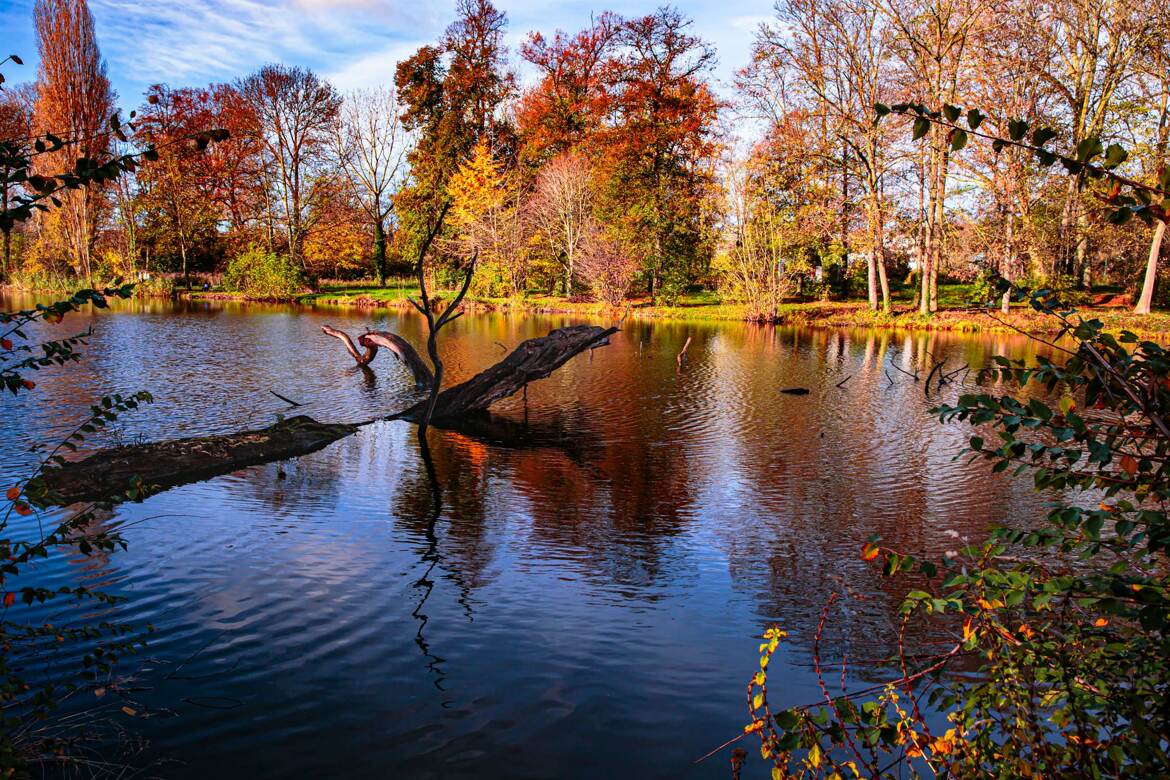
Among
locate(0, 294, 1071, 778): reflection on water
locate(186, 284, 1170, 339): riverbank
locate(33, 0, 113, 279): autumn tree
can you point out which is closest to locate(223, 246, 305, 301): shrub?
locate(186, 284, 1170, 339): riverbank

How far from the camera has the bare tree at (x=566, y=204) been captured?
138ft

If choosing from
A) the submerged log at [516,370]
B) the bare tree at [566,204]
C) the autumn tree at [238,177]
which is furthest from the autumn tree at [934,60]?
the autumn tree at [238,177]

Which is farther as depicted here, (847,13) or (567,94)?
(567,94)

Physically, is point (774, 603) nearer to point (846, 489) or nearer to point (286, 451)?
point (846, 489)

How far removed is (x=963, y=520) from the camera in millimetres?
8531

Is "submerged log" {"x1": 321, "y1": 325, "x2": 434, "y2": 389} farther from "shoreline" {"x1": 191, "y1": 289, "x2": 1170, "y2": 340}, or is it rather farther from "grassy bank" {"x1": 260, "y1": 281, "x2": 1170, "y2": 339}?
"shoreline" {"x1": 191, "y1": 289, "x2": 1170, "y2": 340}

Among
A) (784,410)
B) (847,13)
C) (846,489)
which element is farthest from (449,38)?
(846,489)

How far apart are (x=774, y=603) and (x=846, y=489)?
397 cm

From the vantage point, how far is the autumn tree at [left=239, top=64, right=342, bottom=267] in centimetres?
4938

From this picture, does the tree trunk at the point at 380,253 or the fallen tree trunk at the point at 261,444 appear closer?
the fallen tree trunk at the point at 261,444

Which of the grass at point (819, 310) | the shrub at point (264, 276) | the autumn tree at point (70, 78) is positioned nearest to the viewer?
the grass at point (819, 310)

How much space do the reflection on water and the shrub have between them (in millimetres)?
33131

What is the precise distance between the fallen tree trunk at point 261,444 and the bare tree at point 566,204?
87.5ft

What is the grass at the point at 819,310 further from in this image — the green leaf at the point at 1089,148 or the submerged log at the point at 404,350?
the green leaf at the point at 1089,148
